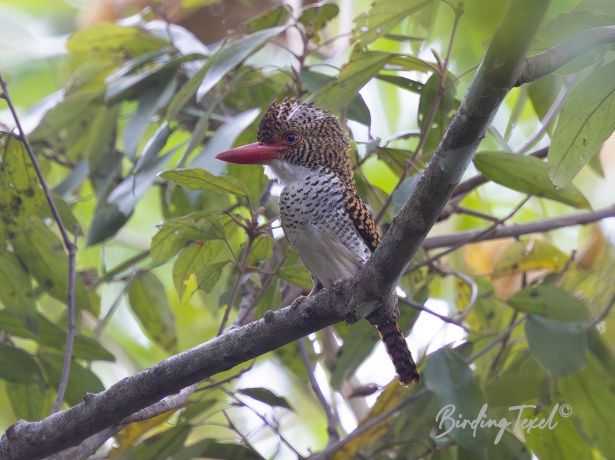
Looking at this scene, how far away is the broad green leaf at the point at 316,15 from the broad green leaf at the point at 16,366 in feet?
4.31

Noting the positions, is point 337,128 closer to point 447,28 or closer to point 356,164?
point 356,164

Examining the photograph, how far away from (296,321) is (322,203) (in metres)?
0.62

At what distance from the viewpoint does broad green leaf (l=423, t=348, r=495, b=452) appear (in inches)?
102

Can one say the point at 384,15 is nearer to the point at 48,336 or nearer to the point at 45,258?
the point at 45,258

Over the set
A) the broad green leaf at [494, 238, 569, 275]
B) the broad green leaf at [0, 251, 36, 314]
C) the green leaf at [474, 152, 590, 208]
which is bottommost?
the green leaf at [474, 152, 590, 208]

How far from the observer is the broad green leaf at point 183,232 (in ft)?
8.14

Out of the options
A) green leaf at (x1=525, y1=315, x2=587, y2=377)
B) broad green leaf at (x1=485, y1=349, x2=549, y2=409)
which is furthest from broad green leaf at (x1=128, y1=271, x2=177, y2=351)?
green leaf at (x1=525, y1=315, x2=587, y2=377)

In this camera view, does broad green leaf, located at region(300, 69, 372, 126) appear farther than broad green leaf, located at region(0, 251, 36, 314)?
Yes

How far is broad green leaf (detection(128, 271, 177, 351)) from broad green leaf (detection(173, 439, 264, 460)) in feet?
1.90

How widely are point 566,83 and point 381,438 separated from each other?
1226 millimetres

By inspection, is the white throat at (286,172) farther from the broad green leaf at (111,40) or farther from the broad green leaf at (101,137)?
the broad green leaf at (111,40)

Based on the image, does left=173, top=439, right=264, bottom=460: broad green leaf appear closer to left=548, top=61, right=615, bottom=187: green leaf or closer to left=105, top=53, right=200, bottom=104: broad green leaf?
left=105, top=53, right=200, bottom=104: broad green leaf

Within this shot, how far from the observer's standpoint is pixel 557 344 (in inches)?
106

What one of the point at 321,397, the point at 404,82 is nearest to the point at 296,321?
the point at 321,397
